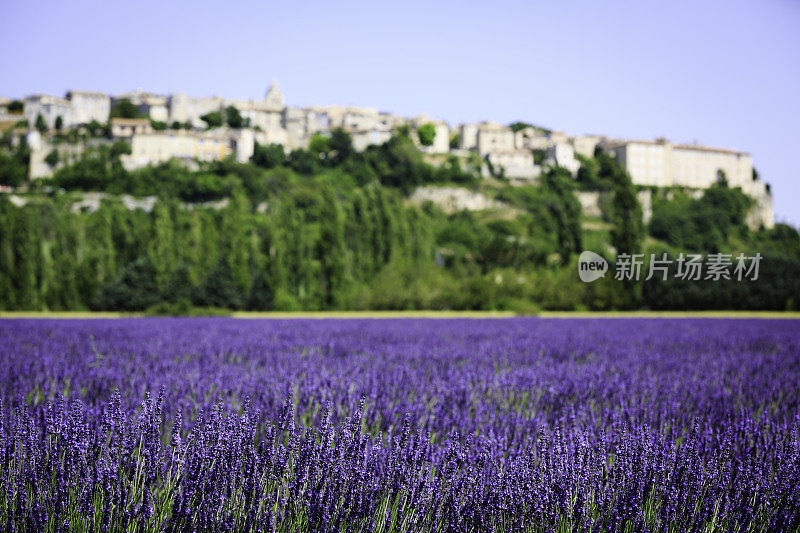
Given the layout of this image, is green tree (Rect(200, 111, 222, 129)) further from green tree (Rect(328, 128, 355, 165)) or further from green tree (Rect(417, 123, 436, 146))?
green tree (Rect(417, 123, 436, 146))

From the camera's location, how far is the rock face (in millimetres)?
75125

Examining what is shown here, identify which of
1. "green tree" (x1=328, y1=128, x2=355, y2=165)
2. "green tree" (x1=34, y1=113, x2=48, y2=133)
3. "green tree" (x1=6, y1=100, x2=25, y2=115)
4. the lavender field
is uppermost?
"green tree" (x1=6, y1=100, x2=25, y2=115)

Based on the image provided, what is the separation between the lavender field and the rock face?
2770 inches

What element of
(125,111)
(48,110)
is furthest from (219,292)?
(48,110)

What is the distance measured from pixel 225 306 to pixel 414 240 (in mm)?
8833

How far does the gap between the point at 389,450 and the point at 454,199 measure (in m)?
74.1

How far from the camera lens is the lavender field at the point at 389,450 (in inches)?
83.8

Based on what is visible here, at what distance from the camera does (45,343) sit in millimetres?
6672

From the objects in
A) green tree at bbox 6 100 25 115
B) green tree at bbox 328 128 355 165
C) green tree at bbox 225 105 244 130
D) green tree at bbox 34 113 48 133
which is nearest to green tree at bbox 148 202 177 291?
green tree at bbox 328 128 355 165

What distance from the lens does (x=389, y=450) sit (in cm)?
253

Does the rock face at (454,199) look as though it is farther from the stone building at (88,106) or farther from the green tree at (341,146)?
the stone building at (88,106)

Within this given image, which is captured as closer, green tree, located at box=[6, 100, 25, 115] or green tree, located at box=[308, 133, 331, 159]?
green tree, located at box=[308, 133, 331, 159]

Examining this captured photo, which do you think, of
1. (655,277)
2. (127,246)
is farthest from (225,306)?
(655,277)

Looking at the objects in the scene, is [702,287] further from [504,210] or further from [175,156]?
[175,156]
